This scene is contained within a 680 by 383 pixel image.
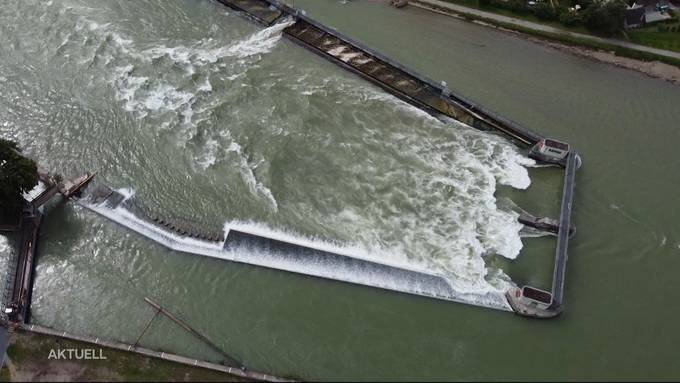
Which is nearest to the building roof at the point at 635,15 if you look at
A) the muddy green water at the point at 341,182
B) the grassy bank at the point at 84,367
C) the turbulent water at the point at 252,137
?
the muddy green water at the point at 341,182

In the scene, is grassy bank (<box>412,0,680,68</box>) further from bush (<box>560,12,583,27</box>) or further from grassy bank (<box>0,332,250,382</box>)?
grassy bank (<box>0,332,250,382</box>)

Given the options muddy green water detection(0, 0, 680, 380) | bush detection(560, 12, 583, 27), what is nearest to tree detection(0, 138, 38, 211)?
muddy green water detection(0, 0, 680, 380)

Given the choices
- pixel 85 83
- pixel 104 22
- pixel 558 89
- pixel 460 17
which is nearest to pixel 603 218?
pixel 558 89

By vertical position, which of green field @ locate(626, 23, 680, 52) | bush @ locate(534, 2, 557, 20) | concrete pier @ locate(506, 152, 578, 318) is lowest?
concrete pier @ locate(506, 152, 578, 318)

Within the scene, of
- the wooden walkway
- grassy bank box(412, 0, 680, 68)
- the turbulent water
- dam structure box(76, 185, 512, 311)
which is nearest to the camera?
the wooden walkway

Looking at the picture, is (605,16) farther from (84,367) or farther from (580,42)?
(84,367)

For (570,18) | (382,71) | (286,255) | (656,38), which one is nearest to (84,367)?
(286,255)

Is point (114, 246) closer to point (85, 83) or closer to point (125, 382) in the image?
point (125, 382)
